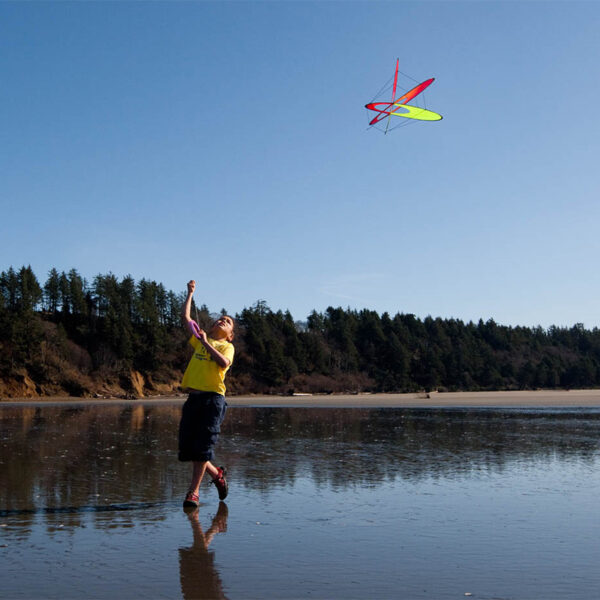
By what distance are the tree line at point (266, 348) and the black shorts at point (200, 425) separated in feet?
179

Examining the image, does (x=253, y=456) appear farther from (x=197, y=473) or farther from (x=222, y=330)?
(x=222, y=330)

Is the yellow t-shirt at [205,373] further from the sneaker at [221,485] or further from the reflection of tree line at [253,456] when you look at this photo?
the reflection of tree line at [253,456]

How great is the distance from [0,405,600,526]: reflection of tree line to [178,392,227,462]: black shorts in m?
0.85

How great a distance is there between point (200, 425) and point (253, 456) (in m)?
4.55

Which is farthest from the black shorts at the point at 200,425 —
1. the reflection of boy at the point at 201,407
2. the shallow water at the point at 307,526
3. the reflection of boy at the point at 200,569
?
the reflection of boy at the point at 200,569

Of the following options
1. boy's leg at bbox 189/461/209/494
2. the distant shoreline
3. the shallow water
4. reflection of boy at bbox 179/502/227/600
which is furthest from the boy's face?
the distant shoreline

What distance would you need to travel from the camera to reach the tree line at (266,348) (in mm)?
63000

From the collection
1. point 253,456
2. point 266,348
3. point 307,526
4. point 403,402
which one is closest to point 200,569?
point 307,526

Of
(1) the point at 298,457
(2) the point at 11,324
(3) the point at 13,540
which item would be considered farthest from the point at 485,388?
(3) the point at 13,540

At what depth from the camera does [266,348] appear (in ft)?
247

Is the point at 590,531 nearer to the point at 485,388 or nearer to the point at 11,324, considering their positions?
the point at 11,324

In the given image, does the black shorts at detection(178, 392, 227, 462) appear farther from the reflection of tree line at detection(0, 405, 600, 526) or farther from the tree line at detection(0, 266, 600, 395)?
the tree line at detection(0, 266, 600, 395)

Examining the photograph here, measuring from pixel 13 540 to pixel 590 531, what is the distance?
4977 mm

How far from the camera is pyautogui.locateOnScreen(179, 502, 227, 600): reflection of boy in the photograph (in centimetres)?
390
